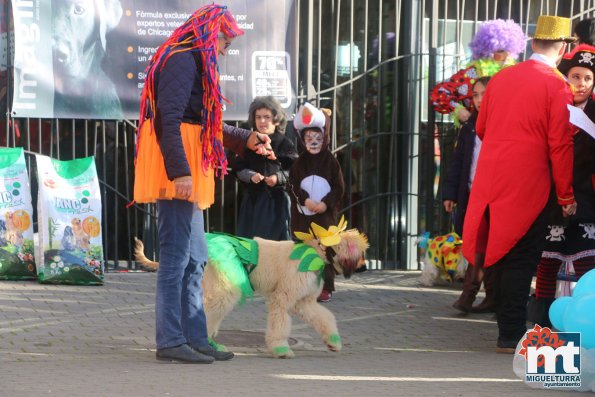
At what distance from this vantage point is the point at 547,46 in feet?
24.4

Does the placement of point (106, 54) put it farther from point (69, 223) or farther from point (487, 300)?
point (487, 300)

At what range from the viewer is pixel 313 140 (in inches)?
357

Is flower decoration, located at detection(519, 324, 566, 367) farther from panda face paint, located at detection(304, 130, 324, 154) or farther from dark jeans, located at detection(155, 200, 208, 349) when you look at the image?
panda face paint, located at detection(304, 130, 324, 154)

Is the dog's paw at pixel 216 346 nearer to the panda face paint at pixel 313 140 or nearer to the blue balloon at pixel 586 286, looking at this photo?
the blue balloon at pixel 586 286

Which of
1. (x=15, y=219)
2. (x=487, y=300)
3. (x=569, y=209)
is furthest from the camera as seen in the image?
(x=15, y=219)

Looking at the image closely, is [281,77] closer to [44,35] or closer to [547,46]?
[44,35]

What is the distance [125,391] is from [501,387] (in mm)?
1960

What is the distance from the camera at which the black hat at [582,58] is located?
7.66m

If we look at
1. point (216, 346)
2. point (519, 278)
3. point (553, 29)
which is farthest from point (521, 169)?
point (216, 346)

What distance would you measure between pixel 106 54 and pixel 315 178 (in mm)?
2304

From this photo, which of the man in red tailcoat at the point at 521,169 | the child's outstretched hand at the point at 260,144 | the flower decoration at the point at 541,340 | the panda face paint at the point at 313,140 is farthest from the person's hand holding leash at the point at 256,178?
the flower decoration at the point at 541,340

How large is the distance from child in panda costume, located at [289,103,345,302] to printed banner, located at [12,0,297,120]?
141 centimetres

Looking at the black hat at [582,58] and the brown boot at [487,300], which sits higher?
the black hat at [582,58]

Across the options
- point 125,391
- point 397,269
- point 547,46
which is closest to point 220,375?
point 125,391
